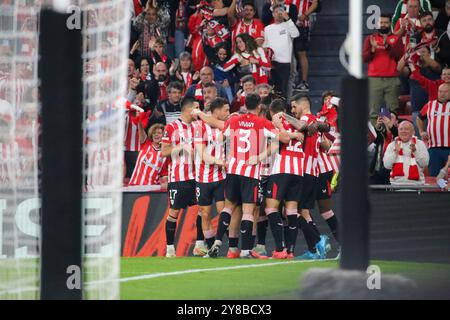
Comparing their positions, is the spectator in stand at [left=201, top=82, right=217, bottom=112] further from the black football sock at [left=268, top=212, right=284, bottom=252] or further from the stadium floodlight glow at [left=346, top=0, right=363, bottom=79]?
the stadium floodlight glow at [left=346, top=0, right=363, bottom=79]

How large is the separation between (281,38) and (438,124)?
328cm

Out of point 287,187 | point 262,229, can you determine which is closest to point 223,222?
point 262,229

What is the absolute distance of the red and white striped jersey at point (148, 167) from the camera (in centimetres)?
1625

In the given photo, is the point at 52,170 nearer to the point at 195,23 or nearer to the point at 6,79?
the point at 6,79

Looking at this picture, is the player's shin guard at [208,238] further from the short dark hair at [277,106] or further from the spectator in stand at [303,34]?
the spectator in stand at [303,34]

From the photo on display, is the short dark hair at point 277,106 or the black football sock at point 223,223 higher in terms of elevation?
the short dark hair at point 277,106

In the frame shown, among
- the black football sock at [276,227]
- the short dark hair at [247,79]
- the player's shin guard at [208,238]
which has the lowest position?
the player's shin guard at [208,238]

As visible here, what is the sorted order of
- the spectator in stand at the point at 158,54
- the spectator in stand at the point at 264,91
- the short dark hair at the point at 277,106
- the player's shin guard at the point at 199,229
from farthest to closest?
the spectator in stand at the point at 158,54 < the spectator in stand at the point at 264,91 < the player's shin guard at the point at 199,229 < the short dark hair at the point at 277,106

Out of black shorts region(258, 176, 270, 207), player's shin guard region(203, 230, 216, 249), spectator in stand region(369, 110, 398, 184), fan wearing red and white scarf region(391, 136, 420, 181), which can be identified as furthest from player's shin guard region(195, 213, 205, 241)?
fan wearing red and white scarf region(391, 136, 420, 181)

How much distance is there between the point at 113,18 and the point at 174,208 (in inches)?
323

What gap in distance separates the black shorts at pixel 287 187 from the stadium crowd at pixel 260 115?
1cm

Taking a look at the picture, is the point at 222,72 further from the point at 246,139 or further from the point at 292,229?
the point at 292,229

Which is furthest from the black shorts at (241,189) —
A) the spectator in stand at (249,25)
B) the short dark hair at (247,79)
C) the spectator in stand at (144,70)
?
the spectator in stand at (249,25)

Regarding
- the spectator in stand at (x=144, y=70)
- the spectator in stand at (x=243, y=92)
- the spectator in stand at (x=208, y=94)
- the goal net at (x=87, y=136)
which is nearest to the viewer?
the goal net at (x=87, y=136)
